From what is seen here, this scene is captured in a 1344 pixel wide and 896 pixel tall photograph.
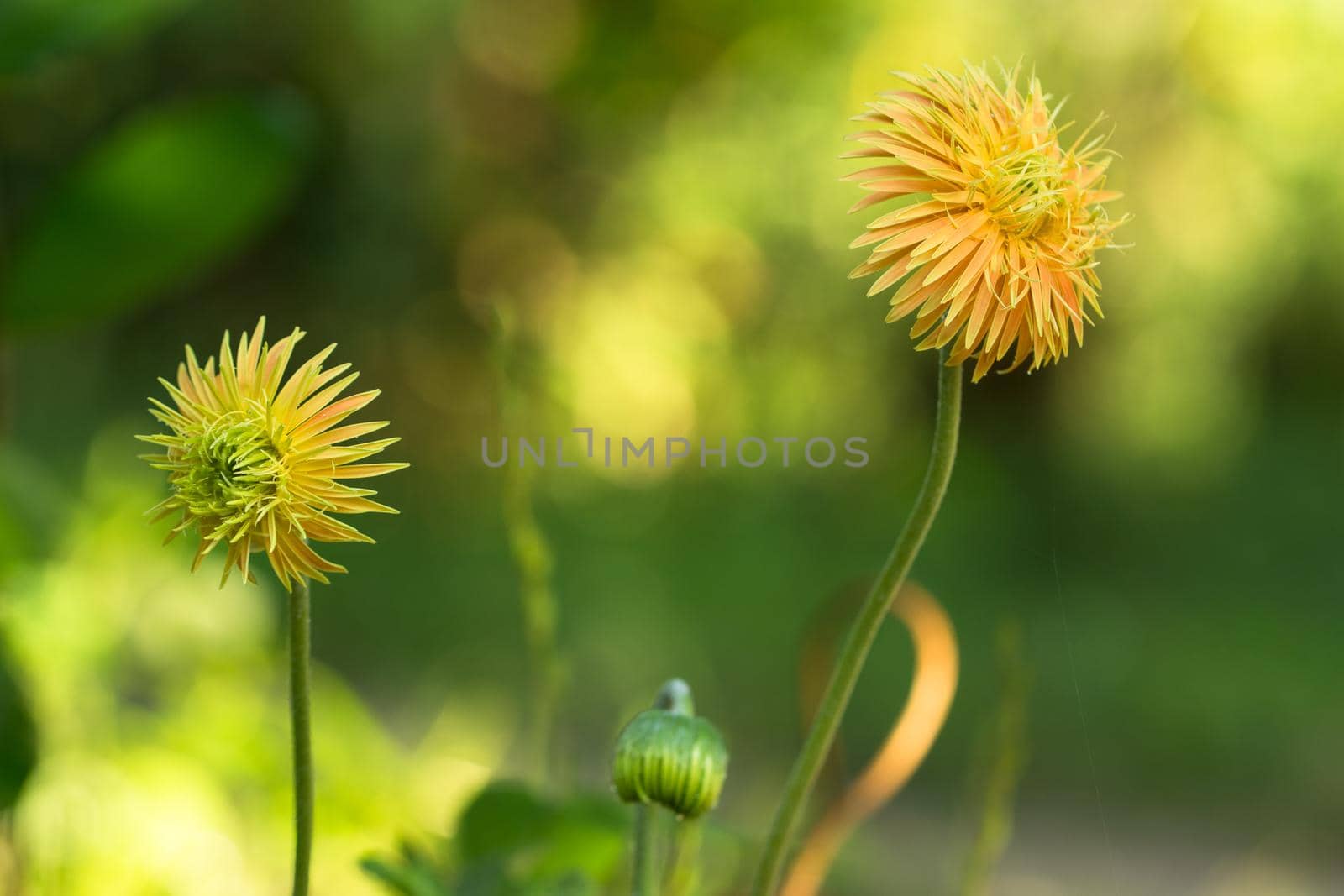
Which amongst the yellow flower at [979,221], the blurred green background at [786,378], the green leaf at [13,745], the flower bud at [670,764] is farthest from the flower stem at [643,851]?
the blurred green background at [786,378]

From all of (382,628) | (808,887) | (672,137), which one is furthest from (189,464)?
(672,137)

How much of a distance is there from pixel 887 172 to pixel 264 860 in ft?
1.81

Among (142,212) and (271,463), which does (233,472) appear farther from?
(142,212)

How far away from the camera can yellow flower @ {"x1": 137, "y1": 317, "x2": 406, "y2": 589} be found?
21 cm

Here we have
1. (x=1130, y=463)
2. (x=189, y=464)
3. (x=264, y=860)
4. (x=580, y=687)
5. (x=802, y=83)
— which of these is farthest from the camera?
(x=1130, y=463)

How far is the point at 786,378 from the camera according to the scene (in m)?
2.45

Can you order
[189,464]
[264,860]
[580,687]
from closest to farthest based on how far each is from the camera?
Answer: 1. [189,464]
2. [264,860]
3. [580,687]

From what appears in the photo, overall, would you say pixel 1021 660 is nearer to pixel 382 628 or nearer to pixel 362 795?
pixel 362 795

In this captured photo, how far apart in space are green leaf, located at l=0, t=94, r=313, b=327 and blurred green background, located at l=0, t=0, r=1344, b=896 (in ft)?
3.46

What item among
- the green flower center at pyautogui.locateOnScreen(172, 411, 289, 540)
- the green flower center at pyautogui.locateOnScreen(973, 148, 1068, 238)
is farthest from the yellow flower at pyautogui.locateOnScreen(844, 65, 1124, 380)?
the green flower center at pyautogui.locateOnScreen(172, 411, 289, 540)

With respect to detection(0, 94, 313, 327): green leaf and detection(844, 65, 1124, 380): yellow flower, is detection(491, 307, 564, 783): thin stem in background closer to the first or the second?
detection(844, 65, 1124, 380): yellow flower

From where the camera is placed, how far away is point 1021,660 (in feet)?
1.13

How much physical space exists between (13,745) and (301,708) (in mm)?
328

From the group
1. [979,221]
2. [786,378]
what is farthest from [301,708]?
[786,378]
